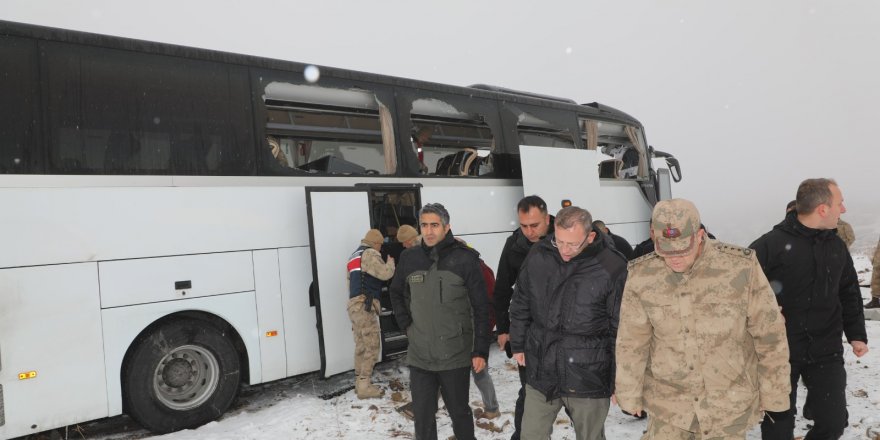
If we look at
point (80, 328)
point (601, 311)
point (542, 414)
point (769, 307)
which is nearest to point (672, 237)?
point (769, 307)

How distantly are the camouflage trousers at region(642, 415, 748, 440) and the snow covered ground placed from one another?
2.03 m

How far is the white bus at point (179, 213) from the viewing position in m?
4.36

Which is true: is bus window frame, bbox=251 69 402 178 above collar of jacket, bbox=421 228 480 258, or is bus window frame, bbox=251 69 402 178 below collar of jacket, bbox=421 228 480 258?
above

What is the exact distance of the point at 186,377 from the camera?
5223mm

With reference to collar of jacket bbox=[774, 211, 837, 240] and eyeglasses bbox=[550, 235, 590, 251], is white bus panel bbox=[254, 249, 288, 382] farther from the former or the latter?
collar of jacket bbox=[774, 211, 837, 240]

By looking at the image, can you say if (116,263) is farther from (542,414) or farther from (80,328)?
(542,414)

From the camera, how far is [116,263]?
15.4ft

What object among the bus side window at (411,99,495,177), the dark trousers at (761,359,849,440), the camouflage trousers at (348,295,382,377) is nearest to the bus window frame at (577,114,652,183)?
the bus side window at (411,99,495,177)

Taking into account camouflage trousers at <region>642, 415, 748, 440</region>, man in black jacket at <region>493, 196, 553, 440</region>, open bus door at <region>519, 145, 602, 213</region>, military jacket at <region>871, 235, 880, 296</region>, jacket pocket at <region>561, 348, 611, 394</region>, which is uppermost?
open bus door at <region>519, 145, 602, 213</region>

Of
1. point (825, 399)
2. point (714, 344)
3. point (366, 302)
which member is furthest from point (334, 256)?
Result: point (825, 399)

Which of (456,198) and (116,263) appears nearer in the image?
(116,263)

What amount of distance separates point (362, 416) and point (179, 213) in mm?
2706

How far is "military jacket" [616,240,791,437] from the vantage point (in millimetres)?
2432

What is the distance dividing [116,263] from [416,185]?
3325 millimetres
